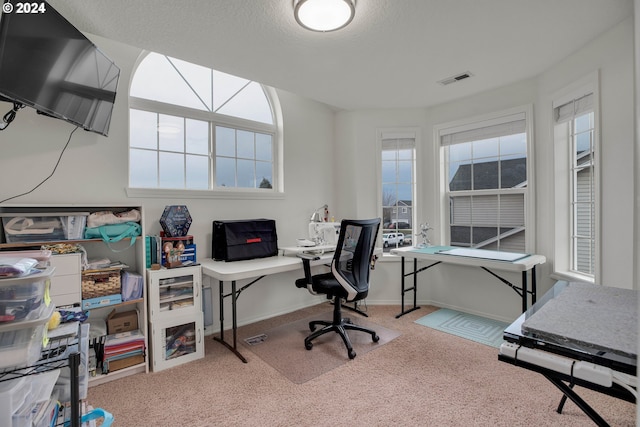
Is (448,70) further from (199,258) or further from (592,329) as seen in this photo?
(199,258)

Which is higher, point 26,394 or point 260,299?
point 26,394

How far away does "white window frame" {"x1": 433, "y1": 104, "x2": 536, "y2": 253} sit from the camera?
10.2 feet

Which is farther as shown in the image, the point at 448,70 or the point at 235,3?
the point at 448,70

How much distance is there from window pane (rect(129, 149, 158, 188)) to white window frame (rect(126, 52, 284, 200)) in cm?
14

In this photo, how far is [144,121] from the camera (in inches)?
109

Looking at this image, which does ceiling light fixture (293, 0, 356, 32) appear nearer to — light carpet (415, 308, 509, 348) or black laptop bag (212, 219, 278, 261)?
black laptop bag (212, 219, 278, 261)

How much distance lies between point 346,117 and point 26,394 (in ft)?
12.4

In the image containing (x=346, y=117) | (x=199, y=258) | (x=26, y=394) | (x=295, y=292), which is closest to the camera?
(x=26, y=394)

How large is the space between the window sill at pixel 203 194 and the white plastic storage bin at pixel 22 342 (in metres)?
1.78

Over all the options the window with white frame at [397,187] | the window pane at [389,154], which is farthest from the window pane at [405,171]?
the window pane at [389,154]

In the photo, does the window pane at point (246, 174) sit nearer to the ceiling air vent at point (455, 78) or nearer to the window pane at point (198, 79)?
the window pane at point (198, 79)

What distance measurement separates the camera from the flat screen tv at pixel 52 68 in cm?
140

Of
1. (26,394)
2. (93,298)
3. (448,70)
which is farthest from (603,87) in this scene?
(93,298)

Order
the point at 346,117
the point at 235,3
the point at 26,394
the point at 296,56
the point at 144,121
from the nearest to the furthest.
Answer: the point at 26,394
the point at 235,3
the point at 296,56
the point at 144,121
the point at 346,117
